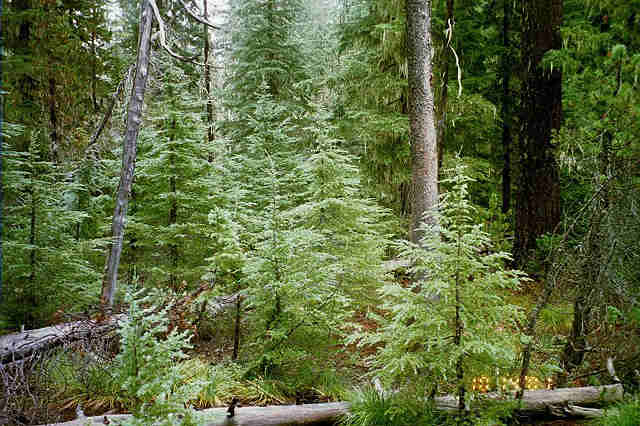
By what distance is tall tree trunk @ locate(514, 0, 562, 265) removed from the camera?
24.9 feet

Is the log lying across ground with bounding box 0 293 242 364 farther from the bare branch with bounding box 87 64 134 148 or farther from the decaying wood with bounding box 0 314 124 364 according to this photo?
the bare branch with bounding box 87 64 134 148

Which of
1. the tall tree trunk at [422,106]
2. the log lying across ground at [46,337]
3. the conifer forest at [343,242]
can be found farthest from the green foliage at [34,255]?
the tall tree trunk at [422,106]

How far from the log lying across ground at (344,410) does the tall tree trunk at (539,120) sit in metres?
4.02

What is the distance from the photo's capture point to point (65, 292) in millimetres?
5645

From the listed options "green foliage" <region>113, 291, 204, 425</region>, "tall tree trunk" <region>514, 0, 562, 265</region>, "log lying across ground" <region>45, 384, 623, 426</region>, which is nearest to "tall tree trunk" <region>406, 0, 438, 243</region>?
"log lying across ground" <region>45, 384, 623, 426</region>

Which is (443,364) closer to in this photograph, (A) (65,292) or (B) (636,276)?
(B) (636,276)

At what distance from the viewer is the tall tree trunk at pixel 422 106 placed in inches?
196

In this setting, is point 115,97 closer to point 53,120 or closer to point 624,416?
point 53,120

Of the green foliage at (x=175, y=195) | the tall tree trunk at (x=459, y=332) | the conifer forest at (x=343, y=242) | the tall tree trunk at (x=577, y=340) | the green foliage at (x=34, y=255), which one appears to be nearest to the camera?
the tall tree trunk at (x=459, y=332)

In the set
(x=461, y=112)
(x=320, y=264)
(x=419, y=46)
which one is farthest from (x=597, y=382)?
(x=461, y=112)

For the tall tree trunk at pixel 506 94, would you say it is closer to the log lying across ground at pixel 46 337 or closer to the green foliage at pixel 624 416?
the green foliage at pixel 624 416

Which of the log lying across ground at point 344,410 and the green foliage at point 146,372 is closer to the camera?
the green foliage at point 146,372

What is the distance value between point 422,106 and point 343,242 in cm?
223

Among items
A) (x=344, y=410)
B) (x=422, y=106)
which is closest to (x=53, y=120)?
(x=422, y=106)
